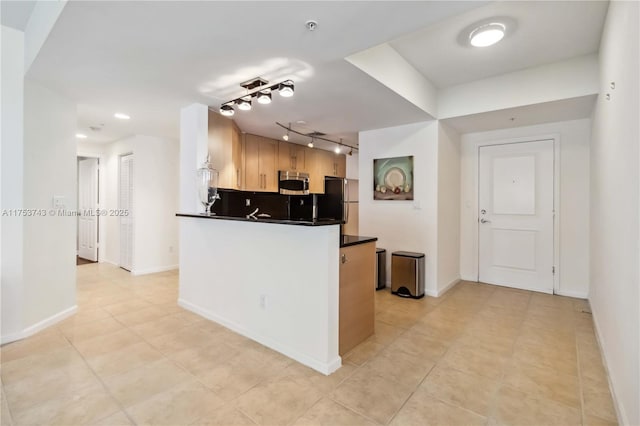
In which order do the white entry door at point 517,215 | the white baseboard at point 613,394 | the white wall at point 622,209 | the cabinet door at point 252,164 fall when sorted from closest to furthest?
the white wall at point 622,209 < the white baseboard at point 613,394 < the white entry door at point 517,215 < the cabinet door at point 252,164

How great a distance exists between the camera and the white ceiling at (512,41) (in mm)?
2279

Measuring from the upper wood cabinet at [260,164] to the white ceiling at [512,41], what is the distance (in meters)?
2.64

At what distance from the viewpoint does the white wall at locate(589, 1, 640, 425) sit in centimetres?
141

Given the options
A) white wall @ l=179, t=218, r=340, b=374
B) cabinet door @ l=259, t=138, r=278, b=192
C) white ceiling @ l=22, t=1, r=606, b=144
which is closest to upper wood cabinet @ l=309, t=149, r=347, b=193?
cabinet door @ l=259, t=138, r=278, b=192

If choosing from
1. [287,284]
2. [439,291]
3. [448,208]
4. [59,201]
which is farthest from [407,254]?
[59,201]

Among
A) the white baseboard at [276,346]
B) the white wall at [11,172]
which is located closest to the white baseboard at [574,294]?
the white baseboard at [276,346]

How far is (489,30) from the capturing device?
2.40 m

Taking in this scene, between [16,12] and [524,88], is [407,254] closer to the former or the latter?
[524,88]

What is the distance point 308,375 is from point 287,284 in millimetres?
664

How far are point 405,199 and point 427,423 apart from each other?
9.51 feet

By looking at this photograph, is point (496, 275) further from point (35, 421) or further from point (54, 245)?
point (54, 245)

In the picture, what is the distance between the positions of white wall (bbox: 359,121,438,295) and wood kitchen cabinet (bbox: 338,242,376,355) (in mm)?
1518

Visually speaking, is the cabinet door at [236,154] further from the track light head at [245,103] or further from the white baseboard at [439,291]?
the white baseboard at [439,291]

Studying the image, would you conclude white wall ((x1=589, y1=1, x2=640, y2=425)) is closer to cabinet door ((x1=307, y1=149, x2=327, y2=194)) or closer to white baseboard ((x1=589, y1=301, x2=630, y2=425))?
white baseboard ((x1=589, y1=301, x2=630, y2=425))
